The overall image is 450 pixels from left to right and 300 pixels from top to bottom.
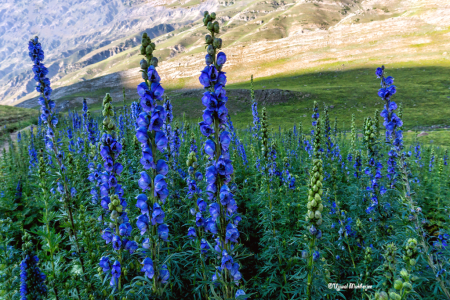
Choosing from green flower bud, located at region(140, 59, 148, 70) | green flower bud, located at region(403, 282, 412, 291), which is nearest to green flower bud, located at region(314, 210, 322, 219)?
green flower bud, located at region(403, 282, 412, 291)

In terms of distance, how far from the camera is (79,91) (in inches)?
3984

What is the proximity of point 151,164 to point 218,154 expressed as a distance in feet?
2.37

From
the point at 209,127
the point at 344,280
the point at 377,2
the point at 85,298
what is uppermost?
the point at 377,2

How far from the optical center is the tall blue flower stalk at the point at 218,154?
2232 millimetres

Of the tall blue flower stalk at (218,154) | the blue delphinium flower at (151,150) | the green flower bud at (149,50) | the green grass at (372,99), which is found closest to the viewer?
the tall blue flower stalk at (218,154)

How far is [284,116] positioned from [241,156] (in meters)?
32.6

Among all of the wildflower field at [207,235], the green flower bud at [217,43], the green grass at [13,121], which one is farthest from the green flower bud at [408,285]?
the green grass at [13,121]

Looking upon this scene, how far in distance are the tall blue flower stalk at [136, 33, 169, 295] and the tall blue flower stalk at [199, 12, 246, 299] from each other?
0.52m

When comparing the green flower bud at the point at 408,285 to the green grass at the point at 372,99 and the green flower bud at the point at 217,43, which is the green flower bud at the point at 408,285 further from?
the green grass at the point at 372,99

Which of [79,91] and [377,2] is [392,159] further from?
[377,2]

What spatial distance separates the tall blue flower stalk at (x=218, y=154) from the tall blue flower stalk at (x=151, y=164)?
1.69 feet

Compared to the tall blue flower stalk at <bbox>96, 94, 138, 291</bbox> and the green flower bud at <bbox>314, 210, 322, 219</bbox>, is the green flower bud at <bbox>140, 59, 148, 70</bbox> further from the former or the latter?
the green flower bud at <bbox>314, 210, 322, 219</bbox>

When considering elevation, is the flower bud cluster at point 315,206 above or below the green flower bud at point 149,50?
below

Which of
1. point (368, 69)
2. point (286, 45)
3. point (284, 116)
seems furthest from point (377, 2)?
point (284, 116)
